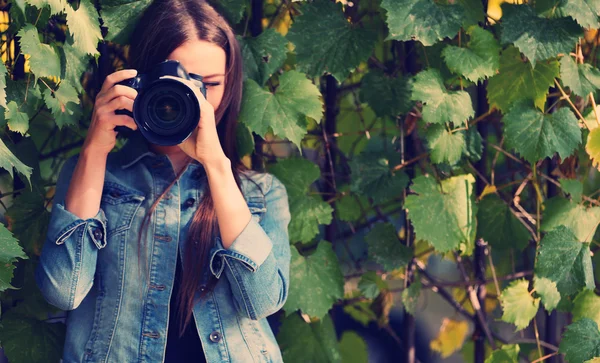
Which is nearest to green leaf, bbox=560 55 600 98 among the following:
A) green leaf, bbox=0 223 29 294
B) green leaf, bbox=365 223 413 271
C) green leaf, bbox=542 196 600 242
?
green leaf, bbox=542 196 600 242

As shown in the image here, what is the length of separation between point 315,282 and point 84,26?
76 cm

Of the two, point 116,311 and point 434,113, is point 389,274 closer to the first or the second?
point 434,113

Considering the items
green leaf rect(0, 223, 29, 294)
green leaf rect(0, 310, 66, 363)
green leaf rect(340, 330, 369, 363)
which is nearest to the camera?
green leaf rect(0, 223, 29, 294)

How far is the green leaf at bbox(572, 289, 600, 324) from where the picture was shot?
208cm

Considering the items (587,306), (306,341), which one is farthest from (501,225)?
(306,341)

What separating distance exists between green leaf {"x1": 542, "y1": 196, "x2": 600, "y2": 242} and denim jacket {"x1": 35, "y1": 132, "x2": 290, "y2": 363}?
0.68 meters

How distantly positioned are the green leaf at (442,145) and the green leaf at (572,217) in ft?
0.91

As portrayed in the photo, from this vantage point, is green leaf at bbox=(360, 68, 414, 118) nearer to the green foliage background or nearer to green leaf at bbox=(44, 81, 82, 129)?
the green foliage background

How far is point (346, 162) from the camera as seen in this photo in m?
2.29

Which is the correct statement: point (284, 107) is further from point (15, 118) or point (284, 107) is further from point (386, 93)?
point (15, 118)

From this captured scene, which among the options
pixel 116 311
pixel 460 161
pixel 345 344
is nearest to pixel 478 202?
pixel 460 161

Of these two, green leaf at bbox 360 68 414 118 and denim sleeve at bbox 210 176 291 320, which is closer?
denim sleeve at bbox 210 176 291 320

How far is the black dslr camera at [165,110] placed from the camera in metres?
1.64

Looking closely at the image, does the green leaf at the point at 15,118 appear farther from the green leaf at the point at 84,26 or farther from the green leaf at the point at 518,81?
the green leaf at the point at 518,81
